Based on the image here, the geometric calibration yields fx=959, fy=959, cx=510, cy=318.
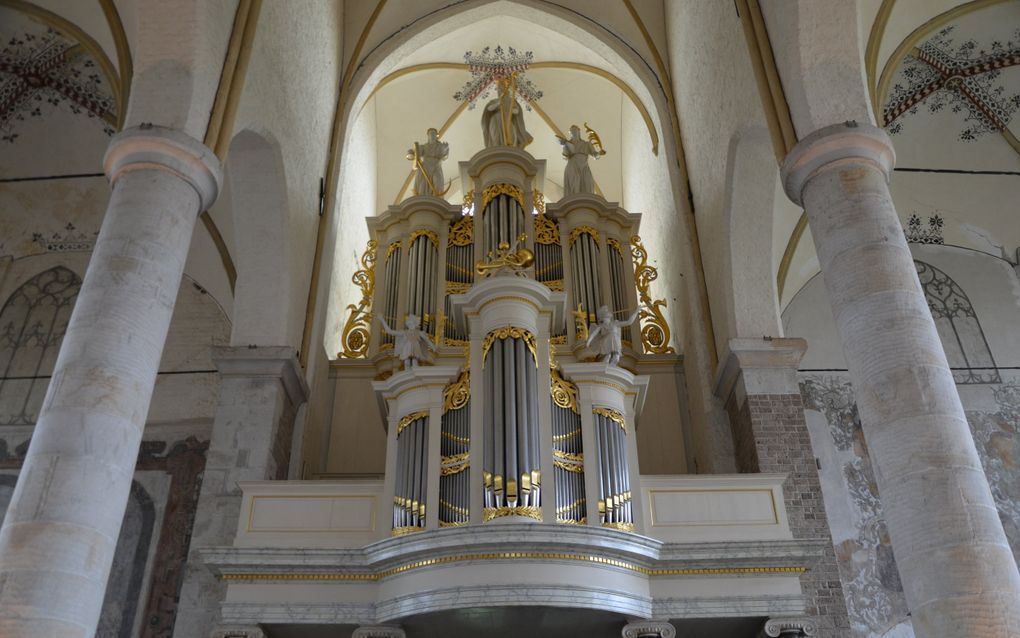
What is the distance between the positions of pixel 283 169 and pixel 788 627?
659 cm

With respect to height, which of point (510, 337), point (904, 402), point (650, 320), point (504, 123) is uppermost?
point (504, 123)

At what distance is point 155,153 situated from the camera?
22.4 ft

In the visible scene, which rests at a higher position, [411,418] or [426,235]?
[426,235]

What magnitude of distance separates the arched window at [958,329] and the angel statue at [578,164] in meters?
4.60

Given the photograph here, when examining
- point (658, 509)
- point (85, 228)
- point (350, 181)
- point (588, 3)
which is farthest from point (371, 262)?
point (658, 509)

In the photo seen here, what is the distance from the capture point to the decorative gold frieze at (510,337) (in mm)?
8500

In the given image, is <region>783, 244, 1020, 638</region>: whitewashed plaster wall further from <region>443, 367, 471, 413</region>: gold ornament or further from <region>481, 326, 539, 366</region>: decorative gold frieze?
<region>443, 367, 471, 413</region>: gold ornament

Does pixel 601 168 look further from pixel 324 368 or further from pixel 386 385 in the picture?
pixel 386 385

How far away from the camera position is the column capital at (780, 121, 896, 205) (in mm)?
6914

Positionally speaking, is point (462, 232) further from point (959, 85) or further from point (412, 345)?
point (959, 85)

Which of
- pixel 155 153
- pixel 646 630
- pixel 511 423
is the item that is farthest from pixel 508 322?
pixel 155 153

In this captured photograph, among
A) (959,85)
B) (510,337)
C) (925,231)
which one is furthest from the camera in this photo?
(925,231)

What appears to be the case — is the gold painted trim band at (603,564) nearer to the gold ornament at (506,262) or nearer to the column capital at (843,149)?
the gold ornament at (506,262)

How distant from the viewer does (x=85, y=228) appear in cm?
1266
